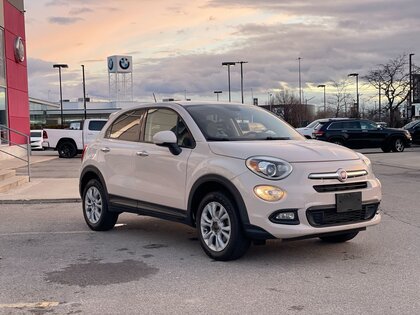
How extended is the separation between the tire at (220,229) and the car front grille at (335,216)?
751 mm

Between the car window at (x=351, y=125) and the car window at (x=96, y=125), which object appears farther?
the car window at (x=351, y=125)

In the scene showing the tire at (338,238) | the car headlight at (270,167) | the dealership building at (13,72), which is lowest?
the tire at (338,238)

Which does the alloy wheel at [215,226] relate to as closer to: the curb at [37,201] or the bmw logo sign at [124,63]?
the curb at [37,201]

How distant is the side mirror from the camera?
628cm

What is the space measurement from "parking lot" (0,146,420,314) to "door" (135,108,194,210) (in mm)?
652

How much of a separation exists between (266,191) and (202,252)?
1.40m

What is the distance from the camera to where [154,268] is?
5.69 meters

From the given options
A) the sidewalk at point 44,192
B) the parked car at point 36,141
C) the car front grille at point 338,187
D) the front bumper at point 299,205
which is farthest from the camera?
the parked car at point 36,141

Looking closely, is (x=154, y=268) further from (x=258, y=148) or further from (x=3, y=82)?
(x=3, y=82)

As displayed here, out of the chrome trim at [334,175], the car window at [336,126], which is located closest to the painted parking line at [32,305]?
the chrome trim at [334,175]

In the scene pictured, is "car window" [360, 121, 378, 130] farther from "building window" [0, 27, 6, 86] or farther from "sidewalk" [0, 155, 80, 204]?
"building window" [0, 27, 6, 86]

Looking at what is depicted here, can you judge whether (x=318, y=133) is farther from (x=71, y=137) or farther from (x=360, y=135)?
(x=71, y=137)

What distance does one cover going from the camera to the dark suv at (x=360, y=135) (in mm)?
25172

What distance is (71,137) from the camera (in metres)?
24.9
